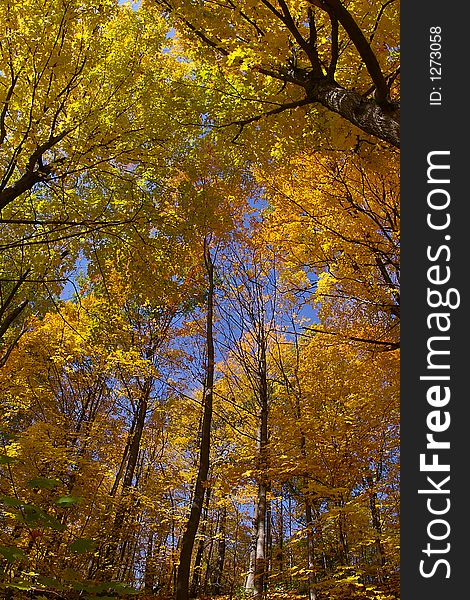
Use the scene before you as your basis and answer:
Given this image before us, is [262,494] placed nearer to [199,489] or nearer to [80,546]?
[199,489]

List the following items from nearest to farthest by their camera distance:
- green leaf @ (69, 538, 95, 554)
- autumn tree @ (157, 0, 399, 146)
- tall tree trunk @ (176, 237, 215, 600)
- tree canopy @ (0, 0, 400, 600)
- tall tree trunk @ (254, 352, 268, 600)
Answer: green leaf @ (69, 538, 95, 554)
autumn tree @ (157, 0, 399, 146)
tree canopy @ (0, 0, 400, 600)
tall tree trunk @ (176, 237, 215, 600)
tall tree trunk @ (254, 352, 268, 600)

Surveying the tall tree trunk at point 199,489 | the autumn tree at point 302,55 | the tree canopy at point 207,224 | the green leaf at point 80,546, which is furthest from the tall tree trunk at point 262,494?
the autumn tree at point 302,55

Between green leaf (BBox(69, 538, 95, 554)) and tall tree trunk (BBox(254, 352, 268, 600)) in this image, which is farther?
tall tree trunk (BBox(254, 352, 268, 600))

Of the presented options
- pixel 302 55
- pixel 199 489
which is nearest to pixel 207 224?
pixel 302 55

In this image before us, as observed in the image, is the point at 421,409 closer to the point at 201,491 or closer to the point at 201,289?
the point at 201,491

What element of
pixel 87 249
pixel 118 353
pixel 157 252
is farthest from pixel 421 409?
pixel 118 353

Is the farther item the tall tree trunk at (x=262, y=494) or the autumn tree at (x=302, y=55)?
the tall tree trunk at (x=262, y=494)

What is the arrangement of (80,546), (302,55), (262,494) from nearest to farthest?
(80,546)
(302,55)
(262,494)

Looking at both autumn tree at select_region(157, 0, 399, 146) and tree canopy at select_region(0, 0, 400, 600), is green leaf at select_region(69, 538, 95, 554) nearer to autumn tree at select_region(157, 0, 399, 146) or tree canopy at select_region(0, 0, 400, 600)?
tree canopy at select_region(0, 0, 400, 600)

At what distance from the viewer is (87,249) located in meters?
5.11

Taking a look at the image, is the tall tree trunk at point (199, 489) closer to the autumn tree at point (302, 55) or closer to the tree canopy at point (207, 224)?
the tree canopy at point (207, 224)

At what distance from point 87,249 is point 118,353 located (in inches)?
96.3

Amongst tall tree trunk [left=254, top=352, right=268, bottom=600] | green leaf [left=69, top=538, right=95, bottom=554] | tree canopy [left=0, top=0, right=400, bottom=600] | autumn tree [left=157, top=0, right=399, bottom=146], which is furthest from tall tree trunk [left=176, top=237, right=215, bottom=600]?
green leaf [left=69, top=538, right=95, bottom=554]

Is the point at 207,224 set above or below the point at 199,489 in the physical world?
above
